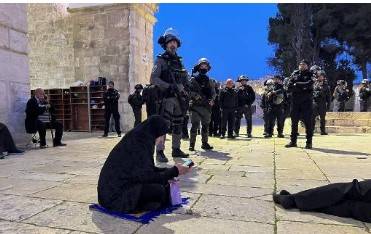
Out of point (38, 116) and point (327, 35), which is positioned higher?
point (327, 35)

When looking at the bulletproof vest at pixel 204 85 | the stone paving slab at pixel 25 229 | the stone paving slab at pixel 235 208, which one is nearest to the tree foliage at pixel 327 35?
the bulletproof vest at pixel 204 85

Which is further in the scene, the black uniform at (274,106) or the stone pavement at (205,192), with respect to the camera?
the black uniform at (274,106)

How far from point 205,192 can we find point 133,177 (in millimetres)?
1138

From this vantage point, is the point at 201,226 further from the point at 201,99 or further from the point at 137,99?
the point at 137,99

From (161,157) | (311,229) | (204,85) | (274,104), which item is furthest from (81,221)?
(274,104)

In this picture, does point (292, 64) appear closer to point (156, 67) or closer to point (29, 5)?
point (29, 5)

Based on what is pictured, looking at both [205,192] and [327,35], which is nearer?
[205,192]

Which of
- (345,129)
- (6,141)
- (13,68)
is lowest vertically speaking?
(345,129)

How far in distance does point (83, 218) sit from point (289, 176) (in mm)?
2932

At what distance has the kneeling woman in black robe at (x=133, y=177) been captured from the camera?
3014 mm

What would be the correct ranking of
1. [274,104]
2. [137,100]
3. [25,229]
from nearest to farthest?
1. [25,229]
2. [274,104]
3. [137,100]

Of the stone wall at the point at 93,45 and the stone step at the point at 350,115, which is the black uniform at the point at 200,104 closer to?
the stone wall at the point at 93,45

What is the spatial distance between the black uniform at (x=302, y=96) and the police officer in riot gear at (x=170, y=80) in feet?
9.48

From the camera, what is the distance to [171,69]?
5.84 meters
